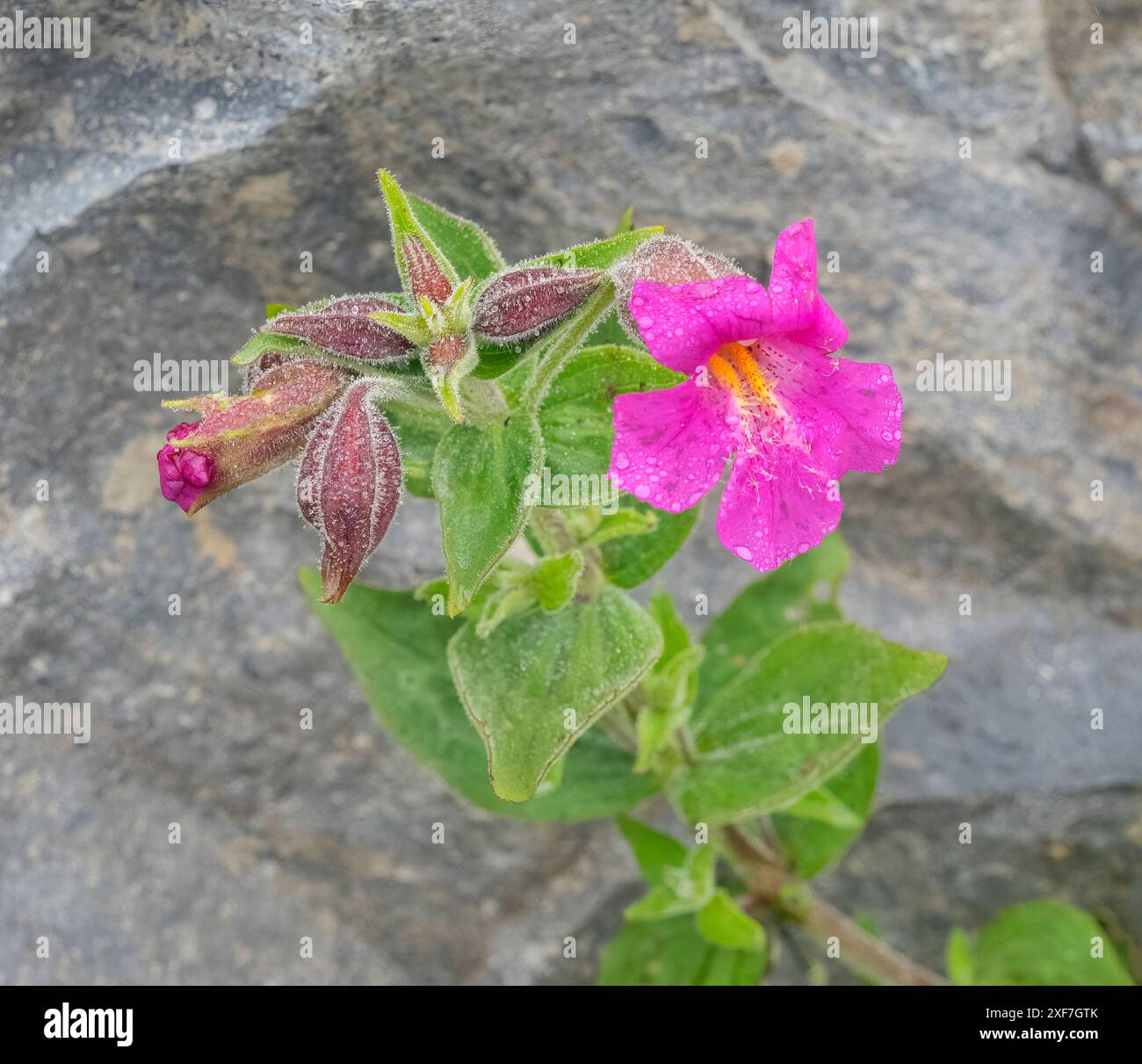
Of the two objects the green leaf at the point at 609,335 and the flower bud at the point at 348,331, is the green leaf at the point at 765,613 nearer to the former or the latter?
the green leaf at the point at 609,335

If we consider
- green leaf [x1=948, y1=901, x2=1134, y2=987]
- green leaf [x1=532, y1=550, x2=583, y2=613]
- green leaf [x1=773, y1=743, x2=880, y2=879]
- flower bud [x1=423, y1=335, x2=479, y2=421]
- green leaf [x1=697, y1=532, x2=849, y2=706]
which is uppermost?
flower bud [x1=423, y1=335, x2=479, y2=421]

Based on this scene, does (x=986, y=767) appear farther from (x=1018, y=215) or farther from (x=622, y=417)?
(x=622, y=417)

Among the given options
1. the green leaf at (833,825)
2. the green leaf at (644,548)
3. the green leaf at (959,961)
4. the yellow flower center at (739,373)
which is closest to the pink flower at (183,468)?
the yellow flower center at (739,373)

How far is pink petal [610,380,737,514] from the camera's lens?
219 centimetres

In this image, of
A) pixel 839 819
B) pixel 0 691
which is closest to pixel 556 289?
pixel 839 819

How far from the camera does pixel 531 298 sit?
2260 mm

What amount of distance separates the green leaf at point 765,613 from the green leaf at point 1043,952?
1.18m

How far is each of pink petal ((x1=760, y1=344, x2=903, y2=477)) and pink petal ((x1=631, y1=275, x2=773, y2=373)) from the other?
0.19 meters

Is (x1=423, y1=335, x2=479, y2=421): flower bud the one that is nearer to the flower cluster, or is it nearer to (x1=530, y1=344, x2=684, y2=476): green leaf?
the flower cluster

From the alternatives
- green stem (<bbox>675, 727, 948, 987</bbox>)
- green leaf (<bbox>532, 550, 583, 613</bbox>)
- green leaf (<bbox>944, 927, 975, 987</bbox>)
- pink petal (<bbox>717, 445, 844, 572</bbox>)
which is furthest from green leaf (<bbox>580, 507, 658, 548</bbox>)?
green leaf (<bbox>944, 927, 975, 987</bbox>)

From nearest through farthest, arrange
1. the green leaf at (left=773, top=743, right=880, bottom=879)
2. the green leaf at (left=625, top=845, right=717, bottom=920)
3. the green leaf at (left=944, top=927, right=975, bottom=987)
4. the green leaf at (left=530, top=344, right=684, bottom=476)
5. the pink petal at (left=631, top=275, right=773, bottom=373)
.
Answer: the pink petal at (left=631, top=275, right=773, bottom=373), the green leaf at (left=530, top=344, right=684, bottom=476), the green leaf at (left=625, top=845, right=717, bottom=920), the green leaf at (left=773, top=743, right=880, bottom=879), the green leaf at (left=944, top=927, right=975, bottom=987)

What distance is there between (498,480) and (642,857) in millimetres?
1575

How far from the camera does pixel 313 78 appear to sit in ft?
10.1

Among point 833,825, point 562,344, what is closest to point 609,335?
point 562,344
